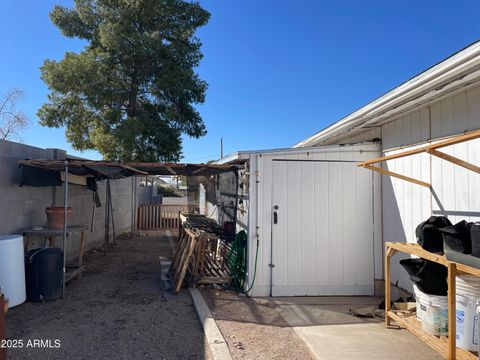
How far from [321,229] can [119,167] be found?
127 inches

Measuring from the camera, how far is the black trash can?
4879 millimetres

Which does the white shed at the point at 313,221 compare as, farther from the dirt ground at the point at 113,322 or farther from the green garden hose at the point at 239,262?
the dirt ground at the point at 113,322

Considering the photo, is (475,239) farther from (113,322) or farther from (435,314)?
(113,322)

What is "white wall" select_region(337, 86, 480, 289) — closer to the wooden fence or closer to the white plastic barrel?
the white plastic barrel

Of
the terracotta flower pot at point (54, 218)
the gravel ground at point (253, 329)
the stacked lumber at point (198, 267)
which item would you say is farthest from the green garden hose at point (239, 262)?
the terracotta flower pot at point (54, 218)

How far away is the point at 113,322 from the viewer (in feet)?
13.9

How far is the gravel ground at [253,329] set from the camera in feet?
11.3

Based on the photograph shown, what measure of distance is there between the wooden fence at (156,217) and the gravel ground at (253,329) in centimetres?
935

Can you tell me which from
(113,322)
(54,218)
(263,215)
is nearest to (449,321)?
(263,215)

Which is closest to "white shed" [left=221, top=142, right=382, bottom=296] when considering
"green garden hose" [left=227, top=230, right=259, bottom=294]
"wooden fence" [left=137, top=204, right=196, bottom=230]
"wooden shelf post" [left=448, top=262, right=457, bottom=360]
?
"green garden hose" [left=227, top=230, right=259, bottom=294]

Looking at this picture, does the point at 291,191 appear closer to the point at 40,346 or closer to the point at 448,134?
the point at 448,134

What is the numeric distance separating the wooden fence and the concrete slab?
9.99 m

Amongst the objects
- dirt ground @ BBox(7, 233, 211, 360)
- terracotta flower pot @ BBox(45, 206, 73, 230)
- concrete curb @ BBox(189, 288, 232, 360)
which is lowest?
dirt ground @ BBox(7, 233, 211, 360)

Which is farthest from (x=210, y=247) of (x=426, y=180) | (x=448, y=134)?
(x=448, y=134)
